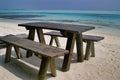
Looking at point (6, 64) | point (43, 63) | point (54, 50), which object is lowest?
point (6, 64)

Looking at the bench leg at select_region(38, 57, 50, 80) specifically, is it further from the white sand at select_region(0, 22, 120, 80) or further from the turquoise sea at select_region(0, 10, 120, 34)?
the turquoise sea at select_region(0, 10, 120, 34)

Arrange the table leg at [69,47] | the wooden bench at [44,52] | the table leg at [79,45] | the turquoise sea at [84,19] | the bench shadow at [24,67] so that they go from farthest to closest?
the turquoise sea at [84,19] < the table leg at [79,45] < the table leg at [69,47] < the bench shadow at [24,67] < the wooden bench at [44,52]

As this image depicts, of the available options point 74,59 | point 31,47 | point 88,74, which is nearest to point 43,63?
point 31,47

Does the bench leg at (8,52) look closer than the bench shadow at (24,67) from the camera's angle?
No

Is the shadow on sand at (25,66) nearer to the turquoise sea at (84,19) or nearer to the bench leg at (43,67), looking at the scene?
the bench leg at (43,67)

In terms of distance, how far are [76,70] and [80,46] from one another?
66 centimetres

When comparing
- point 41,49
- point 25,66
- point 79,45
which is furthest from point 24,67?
point 79,45

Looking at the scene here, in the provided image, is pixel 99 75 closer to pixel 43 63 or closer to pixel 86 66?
pixel 86 66

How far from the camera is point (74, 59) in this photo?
486 cm

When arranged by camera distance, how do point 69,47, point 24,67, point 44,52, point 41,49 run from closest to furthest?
point 44,52 < point 41,49 < point 69,47 < point 24,67

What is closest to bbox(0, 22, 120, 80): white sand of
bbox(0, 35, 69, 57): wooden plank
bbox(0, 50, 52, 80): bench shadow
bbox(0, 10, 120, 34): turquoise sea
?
bbox(0, 50, 52, 80): bench shadow

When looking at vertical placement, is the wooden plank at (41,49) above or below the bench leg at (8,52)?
above

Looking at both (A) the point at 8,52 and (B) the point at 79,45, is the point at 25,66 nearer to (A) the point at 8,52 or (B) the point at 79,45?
(A) the point at 8,52

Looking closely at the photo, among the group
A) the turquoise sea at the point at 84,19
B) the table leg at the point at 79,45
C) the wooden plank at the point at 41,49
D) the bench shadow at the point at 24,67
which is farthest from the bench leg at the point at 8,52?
the turquoise sea at the point at 84,19
